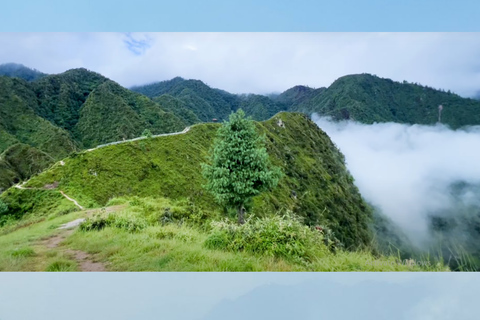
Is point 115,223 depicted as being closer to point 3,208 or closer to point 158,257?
point 158,257

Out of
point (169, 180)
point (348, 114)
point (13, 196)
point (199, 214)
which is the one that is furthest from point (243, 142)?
point (348, 114)

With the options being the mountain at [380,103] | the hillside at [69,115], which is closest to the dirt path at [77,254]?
the mountain at [380,103]

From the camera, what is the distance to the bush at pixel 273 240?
9.78 ft

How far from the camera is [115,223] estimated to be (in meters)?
4.13

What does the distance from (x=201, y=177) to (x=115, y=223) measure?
1168cm

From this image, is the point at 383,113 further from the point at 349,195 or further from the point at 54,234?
the point at 54,234

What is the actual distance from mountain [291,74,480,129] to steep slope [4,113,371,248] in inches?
272

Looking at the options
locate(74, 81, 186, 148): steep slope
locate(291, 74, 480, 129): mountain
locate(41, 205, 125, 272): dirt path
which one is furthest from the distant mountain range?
locate(41, 205, 125, 272): dirt path

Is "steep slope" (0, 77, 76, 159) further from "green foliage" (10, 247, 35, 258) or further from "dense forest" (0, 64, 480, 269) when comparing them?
"green foliage" (10, 247, 35, 258)

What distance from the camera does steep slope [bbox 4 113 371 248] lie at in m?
12.7

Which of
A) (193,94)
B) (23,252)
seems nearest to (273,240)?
(23,252)

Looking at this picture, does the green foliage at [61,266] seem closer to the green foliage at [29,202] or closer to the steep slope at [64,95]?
the green foliage at [29,202]

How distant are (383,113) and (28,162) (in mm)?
38146

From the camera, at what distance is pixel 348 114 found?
4106 cm
